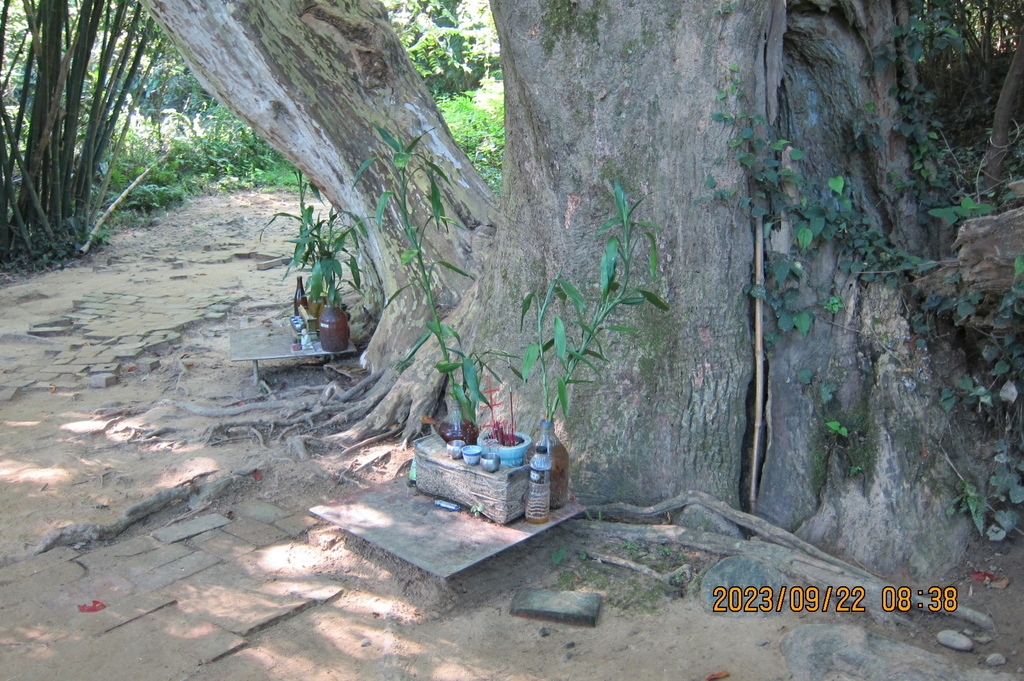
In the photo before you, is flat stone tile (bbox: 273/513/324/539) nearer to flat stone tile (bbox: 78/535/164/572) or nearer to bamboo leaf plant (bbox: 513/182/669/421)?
flat stone tile (bbox: 78/535/164/572)

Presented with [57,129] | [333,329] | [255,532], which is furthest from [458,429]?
[57,129]

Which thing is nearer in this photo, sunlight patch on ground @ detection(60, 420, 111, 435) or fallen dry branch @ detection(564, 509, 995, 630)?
fallen dry branch @ detection(564, 509, 995, 630)

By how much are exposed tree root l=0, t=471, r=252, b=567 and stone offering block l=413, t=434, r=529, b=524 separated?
1109mm

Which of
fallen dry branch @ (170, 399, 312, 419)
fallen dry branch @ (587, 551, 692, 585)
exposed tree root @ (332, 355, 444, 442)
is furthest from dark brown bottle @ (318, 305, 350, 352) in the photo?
fallen dry branch @ (587, 551, 692, 585)

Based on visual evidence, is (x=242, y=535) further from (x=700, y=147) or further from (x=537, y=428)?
(x=700, y=147)

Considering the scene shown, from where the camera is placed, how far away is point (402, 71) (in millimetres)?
4953

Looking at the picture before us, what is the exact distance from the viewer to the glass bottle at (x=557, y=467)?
323cm

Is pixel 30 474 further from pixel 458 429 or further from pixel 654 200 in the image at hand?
pixel 654 200

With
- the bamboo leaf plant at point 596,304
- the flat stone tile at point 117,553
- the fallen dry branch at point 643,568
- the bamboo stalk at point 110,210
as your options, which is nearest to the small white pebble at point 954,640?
the fallen dry branch at point 643,568

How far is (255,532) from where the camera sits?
12.0 feet

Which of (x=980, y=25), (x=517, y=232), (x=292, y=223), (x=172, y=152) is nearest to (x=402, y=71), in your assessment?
(x=517, y=232)

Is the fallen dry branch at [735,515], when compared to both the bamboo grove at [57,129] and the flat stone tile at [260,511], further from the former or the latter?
the bamboo grove at [57,129]

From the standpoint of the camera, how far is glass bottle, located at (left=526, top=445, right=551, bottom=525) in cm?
319

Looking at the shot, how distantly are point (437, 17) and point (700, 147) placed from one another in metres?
11.1
